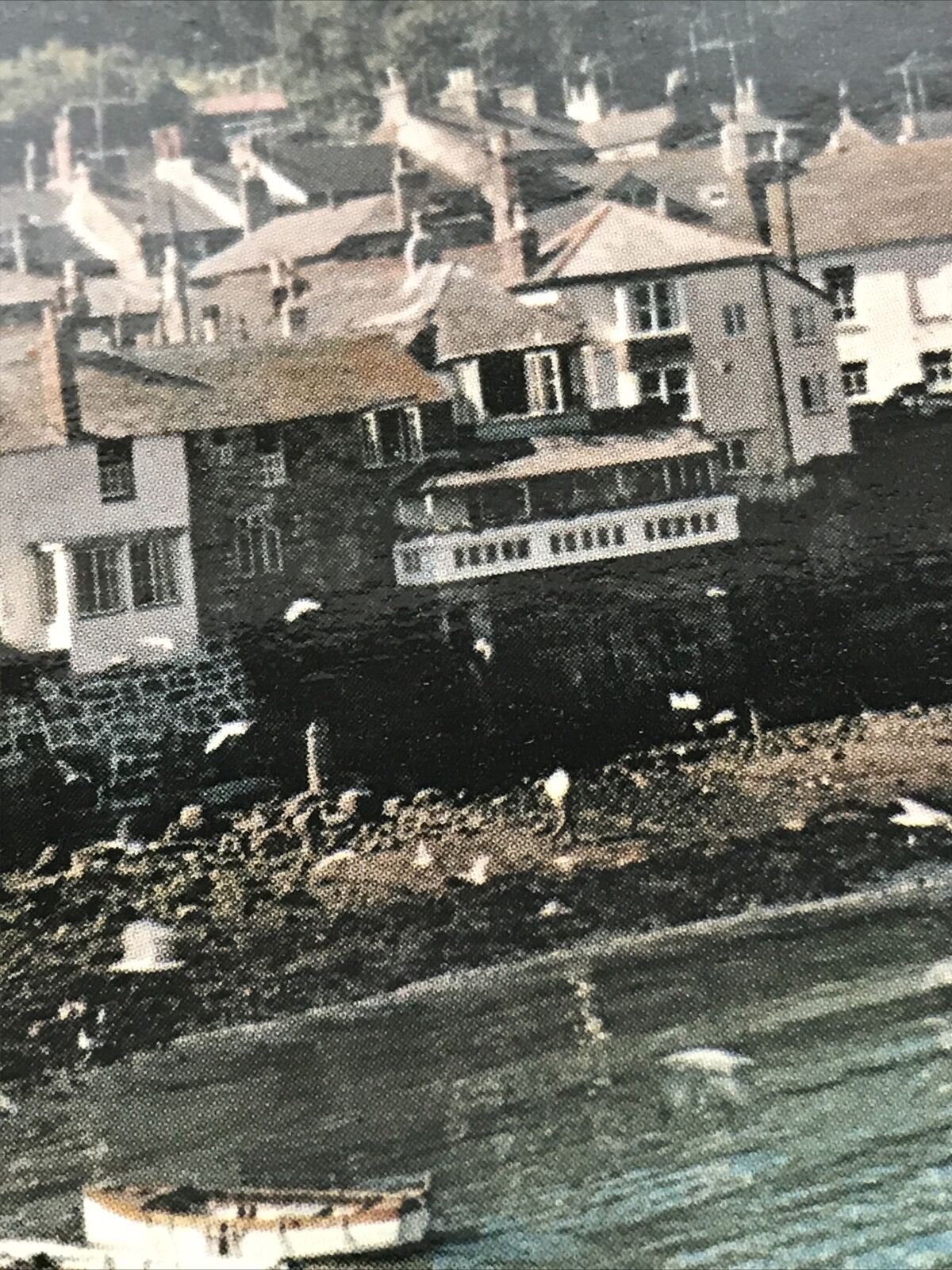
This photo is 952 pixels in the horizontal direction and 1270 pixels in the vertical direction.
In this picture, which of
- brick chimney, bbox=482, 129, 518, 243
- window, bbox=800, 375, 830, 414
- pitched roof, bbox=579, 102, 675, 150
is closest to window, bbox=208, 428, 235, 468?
brick chimney, bbox=482, 129, 518, 243

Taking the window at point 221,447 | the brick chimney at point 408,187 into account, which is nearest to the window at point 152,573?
the window at point 221,447

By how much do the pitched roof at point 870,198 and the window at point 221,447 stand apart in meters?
2.46

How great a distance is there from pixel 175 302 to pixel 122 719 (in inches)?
66.4

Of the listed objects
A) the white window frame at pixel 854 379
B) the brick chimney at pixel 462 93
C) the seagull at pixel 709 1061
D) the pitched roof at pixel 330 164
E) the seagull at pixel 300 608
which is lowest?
the seagull at pixel 709 1061

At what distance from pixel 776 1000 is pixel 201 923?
7.31 feet

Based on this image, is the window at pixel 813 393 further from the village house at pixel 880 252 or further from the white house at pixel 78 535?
the white house at pixel 78 535

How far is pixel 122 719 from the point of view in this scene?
21.5 feet

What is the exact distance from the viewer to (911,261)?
7.04m

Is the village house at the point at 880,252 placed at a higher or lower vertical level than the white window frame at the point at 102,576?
higher

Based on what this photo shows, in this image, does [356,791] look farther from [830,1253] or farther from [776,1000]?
[830,1253]

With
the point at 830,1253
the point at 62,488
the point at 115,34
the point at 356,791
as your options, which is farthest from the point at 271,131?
the point at 830,1253

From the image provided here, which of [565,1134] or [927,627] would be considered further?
[927,627]

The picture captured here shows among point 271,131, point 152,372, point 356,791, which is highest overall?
point 271,131

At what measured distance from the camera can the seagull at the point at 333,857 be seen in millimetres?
6512
